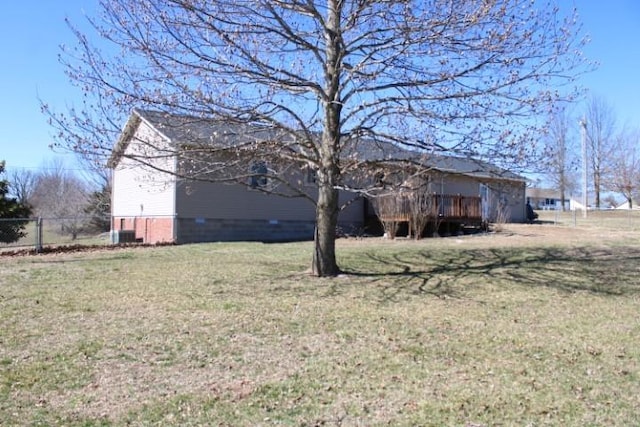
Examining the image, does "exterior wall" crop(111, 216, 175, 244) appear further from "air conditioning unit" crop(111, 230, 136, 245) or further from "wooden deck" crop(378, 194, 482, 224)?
"wooden deck" crop(378, 194, 482, 224)

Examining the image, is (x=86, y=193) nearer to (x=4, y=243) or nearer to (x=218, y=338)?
(x=4, y=243)

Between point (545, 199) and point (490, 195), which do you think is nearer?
point (490, 195)

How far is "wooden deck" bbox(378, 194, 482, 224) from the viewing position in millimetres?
18734

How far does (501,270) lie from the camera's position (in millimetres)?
11352

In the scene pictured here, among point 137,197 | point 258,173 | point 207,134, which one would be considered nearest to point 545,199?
point 137,197

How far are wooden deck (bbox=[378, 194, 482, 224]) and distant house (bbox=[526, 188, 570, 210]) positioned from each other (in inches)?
1636

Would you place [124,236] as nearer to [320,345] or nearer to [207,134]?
[207,134]

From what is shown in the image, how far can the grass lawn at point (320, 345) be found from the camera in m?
4.50

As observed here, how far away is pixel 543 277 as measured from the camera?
35.0 ft

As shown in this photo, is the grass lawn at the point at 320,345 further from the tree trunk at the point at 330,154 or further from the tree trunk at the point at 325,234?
the tree trunk at the point at 330,154

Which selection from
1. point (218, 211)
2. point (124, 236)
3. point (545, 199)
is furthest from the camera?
point (545, 199)

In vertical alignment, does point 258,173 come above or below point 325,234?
above

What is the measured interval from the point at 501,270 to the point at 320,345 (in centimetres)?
622

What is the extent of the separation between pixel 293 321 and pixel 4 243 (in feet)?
51.2
